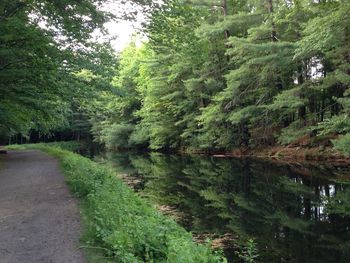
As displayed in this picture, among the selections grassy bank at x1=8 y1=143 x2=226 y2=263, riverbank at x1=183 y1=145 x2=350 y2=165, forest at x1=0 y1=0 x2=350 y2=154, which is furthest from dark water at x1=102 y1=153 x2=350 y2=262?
forest at x1=0 y1=0 x2=350 y2=154

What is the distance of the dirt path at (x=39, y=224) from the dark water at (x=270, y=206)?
3.26m

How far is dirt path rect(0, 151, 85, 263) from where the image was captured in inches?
234

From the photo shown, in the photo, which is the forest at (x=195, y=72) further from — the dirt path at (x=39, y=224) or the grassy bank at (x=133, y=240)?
the grassy bank at (x=133, y=240)

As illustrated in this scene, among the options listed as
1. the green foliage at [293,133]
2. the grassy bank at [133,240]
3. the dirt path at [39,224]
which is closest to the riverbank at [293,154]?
the green foliage at [293,133]

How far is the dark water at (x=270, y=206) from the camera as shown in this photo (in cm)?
838

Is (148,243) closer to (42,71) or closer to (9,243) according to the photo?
(9,243)

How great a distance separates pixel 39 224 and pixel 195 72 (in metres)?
28.5

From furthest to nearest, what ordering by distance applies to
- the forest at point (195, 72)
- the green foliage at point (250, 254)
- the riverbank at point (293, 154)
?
the riverbank at point (293, 154) → the forest at point (195, 72) → the green foliage at point (250, 254)

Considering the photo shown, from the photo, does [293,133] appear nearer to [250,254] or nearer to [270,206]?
[270,206]

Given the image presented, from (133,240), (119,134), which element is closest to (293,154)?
(133,240)

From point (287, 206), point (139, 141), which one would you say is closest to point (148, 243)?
point (287, 206)

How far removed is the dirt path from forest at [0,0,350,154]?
15.7 feet

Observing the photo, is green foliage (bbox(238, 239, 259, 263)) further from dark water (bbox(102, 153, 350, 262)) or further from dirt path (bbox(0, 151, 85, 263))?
dirt path (bbox(0, 151, 85, 263))

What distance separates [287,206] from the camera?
1234 cm
